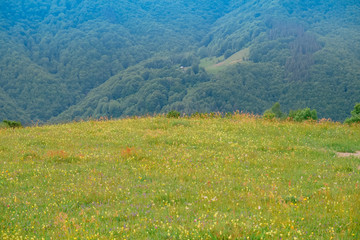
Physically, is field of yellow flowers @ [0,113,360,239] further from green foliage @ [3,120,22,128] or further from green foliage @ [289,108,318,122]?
green foliage @ [289,108,318,122]

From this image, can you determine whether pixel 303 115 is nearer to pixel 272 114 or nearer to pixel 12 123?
pixel 272 114

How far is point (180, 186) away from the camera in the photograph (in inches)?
357

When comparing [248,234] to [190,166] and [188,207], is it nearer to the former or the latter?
[188,207]

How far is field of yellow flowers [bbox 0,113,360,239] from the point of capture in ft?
21.3

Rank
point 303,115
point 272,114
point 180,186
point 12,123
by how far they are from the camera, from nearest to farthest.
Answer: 1. point 180,186
2. point 12,123
3. point 272,114
4. point 303,115

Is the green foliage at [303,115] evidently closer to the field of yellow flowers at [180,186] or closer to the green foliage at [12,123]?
the field of yellow flowers at [180,186]

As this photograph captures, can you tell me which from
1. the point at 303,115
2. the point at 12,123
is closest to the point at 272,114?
the point at 303,115

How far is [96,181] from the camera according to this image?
9.70 metres

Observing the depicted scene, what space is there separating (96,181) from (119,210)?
2498mm

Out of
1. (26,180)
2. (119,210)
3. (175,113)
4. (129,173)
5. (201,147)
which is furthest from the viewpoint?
(175,113)

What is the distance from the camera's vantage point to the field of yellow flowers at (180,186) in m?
6.49

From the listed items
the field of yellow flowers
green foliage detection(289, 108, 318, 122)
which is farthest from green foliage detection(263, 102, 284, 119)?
the field of yellow flowers

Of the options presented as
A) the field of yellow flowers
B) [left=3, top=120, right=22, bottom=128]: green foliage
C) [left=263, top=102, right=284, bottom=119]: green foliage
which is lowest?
[left=263, top=102, right=284, bottom=119]: green foliage

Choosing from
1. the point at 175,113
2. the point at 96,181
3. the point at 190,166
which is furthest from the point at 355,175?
the point at 175,113
